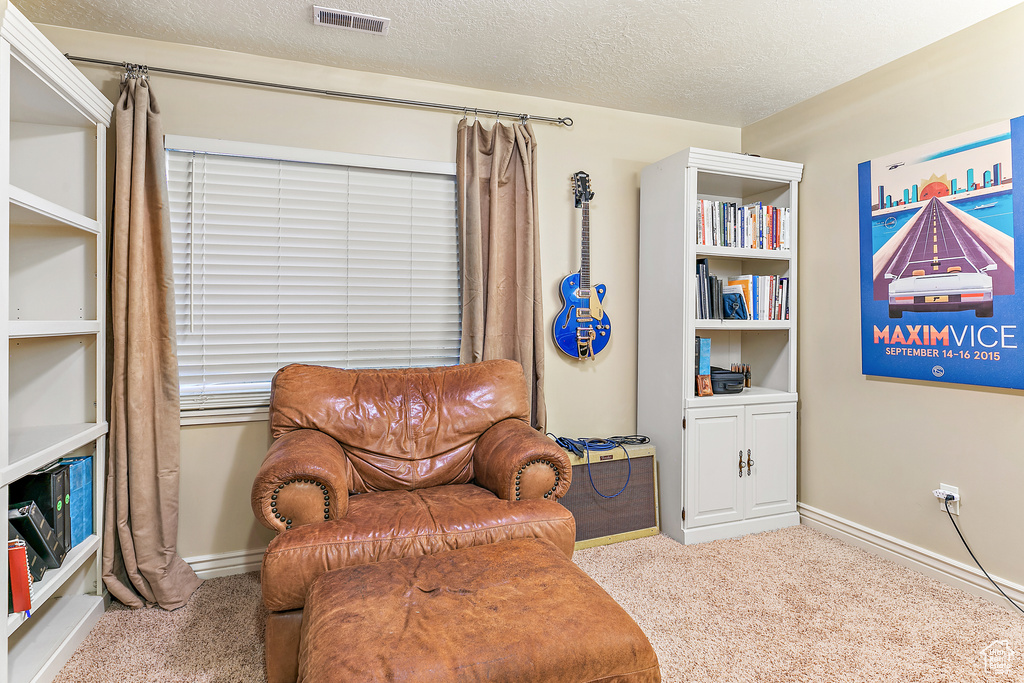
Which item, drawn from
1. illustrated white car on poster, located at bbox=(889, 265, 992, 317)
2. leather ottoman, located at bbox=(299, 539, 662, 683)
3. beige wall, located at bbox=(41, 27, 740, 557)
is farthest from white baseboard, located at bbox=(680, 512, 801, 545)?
leather ottoman, located at bbox=(299, 539, 662, 683)

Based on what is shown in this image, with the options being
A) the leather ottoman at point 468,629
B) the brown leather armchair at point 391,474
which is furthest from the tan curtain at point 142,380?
the leather ottoman at point 468,629

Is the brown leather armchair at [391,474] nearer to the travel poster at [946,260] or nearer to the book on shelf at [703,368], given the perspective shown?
the book on shelf at [703,368]

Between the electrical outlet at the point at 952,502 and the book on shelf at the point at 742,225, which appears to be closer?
the electrical outlet at the point at 952,502

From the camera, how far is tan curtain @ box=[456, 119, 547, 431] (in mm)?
2795

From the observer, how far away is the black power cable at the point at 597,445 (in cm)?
→ 285

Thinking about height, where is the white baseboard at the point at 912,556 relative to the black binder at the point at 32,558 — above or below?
below

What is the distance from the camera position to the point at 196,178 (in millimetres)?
2502

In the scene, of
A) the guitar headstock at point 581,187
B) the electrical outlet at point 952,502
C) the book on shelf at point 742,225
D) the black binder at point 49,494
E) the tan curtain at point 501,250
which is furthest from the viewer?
the guitar headstock at point 581,187

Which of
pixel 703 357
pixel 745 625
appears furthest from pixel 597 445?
pixel 745 625

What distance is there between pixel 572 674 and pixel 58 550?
6.13 feet

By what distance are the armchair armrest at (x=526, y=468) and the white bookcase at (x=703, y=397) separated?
3.44ft

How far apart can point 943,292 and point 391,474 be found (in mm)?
2504

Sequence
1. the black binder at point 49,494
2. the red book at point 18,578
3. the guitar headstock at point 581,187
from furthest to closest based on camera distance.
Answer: the guitar headstock at point 581,187
the black binder at point 49,494
the red book at point 18,578

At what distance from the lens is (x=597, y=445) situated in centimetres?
294
